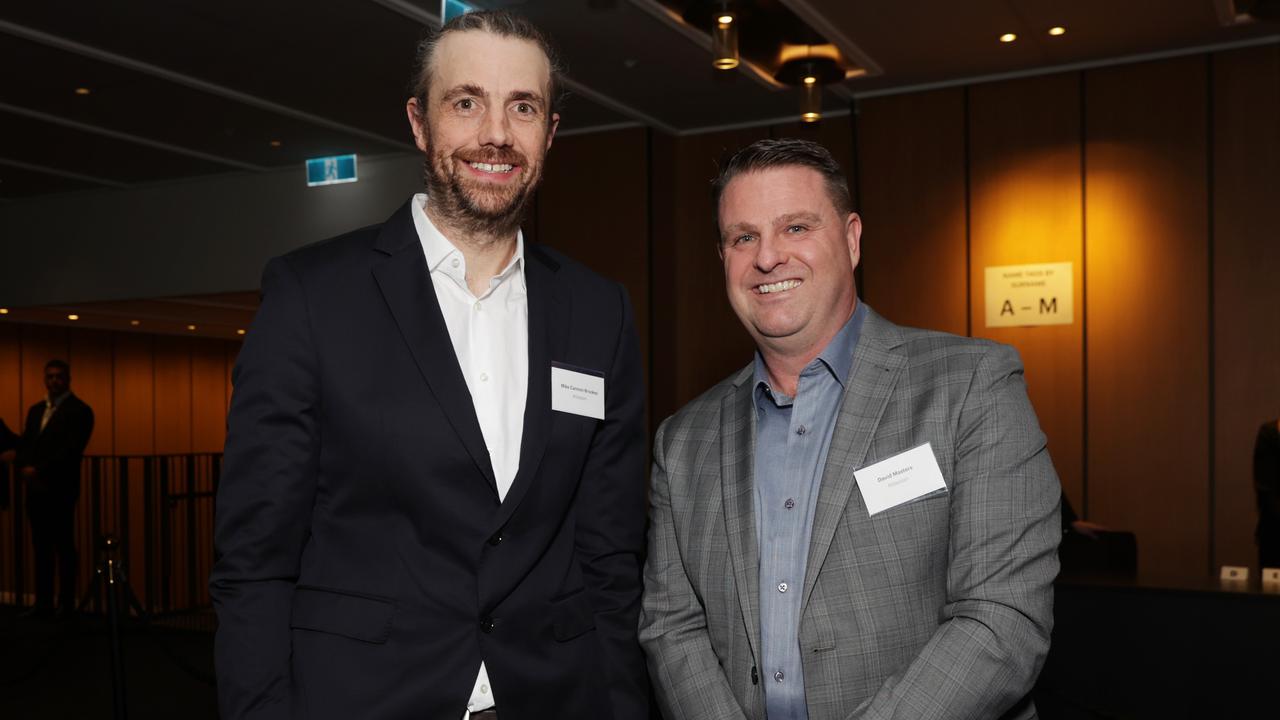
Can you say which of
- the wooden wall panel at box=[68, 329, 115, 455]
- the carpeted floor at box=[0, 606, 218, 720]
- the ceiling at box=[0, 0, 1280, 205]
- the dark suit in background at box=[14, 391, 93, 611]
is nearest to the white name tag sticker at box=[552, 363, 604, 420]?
the carpeted floor at box=[0, 606, 218, 720]

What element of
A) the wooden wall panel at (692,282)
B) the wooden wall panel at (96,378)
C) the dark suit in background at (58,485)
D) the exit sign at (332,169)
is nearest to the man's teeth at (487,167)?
the wooden wall panel at (692,282)

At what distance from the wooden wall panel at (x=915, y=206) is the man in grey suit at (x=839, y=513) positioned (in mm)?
5144

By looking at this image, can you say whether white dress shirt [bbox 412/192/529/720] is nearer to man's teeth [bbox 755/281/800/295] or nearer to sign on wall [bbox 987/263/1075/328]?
man's teeth [bbox 755/281/800/295]

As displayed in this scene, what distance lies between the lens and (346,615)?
151cm

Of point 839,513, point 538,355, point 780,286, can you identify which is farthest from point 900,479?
point 538,355

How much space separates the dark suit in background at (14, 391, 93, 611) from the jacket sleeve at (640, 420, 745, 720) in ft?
24.9

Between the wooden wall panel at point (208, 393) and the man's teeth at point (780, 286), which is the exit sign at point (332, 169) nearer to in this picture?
the wooden wall panel at point (208, 393)

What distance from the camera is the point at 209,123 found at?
7.20 metres

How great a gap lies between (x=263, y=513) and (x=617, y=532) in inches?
24.3

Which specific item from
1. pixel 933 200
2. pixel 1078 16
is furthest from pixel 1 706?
pixel 1078 16

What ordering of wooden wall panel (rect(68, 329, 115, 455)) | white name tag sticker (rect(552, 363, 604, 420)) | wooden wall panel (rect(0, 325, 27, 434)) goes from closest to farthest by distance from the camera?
white name tag sticker (rect(552, 363, 604, 420))
wooden wall panel (rect(0, 325, 27, 434))
wooden wall panel (rect(68, 329, 115, 455))

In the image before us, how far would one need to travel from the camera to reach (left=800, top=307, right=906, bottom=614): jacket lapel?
1.67 metres

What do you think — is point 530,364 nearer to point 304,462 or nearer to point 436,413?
point 436,413

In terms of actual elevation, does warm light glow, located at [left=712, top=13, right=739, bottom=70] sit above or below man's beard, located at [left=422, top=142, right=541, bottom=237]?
above
